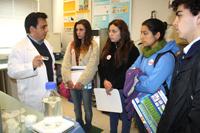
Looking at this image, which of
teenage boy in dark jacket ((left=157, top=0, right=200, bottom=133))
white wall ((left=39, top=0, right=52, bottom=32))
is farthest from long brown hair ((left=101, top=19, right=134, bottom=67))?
white wall ((left=39, top=0, right=52, bottom=32))

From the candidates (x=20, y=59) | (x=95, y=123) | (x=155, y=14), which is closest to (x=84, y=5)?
(x=155, y=14)

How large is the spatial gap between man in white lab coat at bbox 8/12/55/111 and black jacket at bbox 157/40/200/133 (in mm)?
968

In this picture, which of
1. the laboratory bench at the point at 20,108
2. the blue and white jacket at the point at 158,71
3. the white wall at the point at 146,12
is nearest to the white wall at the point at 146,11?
the white wall at the point at 146,12

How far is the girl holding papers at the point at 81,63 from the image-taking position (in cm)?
234

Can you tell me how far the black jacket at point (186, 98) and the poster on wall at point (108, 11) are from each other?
2390 mm

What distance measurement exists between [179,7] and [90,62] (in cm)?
138

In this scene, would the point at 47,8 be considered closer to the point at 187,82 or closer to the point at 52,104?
the point at 52,104

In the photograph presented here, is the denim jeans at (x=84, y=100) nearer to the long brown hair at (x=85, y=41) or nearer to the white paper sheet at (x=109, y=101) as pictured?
the white paper sheet at (x=109, y=101)

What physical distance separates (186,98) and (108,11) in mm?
2827

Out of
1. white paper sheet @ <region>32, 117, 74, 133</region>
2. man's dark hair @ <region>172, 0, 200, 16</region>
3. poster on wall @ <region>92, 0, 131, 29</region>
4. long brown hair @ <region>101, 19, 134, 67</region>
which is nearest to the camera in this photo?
white paper sheet @ <region>32, 117, 74, 133</region>

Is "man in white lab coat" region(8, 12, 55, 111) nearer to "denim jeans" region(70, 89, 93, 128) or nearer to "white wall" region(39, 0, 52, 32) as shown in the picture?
"denim jeans" region(70, 89, 93, 128)

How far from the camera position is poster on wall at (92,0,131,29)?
332cm

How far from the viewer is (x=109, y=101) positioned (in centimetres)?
221

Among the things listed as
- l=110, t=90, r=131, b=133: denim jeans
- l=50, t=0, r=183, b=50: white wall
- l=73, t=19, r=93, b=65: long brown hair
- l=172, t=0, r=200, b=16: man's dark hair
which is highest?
l=50, t=0, r=183, b=50: white wall
